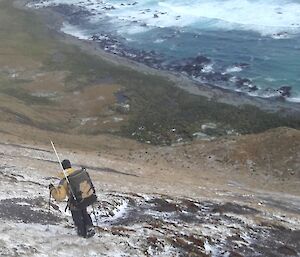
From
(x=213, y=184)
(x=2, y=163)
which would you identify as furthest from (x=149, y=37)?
(x=2, y=163)

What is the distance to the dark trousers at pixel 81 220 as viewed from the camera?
15.5 meters

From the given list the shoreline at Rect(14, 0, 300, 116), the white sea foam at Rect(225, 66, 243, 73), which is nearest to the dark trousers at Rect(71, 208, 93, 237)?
the shoreline at Rect(14, 0, 300, 116)

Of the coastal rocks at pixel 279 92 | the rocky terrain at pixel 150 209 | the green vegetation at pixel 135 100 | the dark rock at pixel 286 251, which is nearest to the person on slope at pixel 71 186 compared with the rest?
the rocky terrain at pixel 150 209

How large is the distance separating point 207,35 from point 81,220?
5718 centimetres

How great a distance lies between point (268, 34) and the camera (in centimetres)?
6838

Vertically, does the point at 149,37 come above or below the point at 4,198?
below

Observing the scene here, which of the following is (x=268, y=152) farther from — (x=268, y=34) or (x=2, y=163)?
(x=268, y=34)

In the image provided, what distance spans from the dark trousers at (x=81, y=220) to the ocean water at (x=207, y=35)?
39.7 meters

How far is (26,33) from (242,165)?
44.4 meters

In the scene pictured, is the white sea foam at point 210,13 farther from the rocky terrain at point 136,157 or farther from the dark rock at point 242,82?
the dark rock at point 242,82

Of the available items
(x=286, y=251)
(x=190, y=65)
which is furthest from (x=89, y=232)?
(x=190, y=65)

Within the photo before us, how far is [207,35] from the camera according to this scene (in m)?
70.4

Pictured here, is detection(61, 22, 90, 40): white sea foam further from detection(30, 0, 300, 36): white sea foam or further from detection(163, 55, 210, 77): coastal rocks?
detection(163, 55, 210, 77): coastal rocks

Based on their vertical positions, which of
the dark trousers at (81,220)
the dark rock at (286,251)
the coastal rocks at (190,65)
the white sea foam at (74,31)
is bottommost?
the coastal rocks at (190,65)
